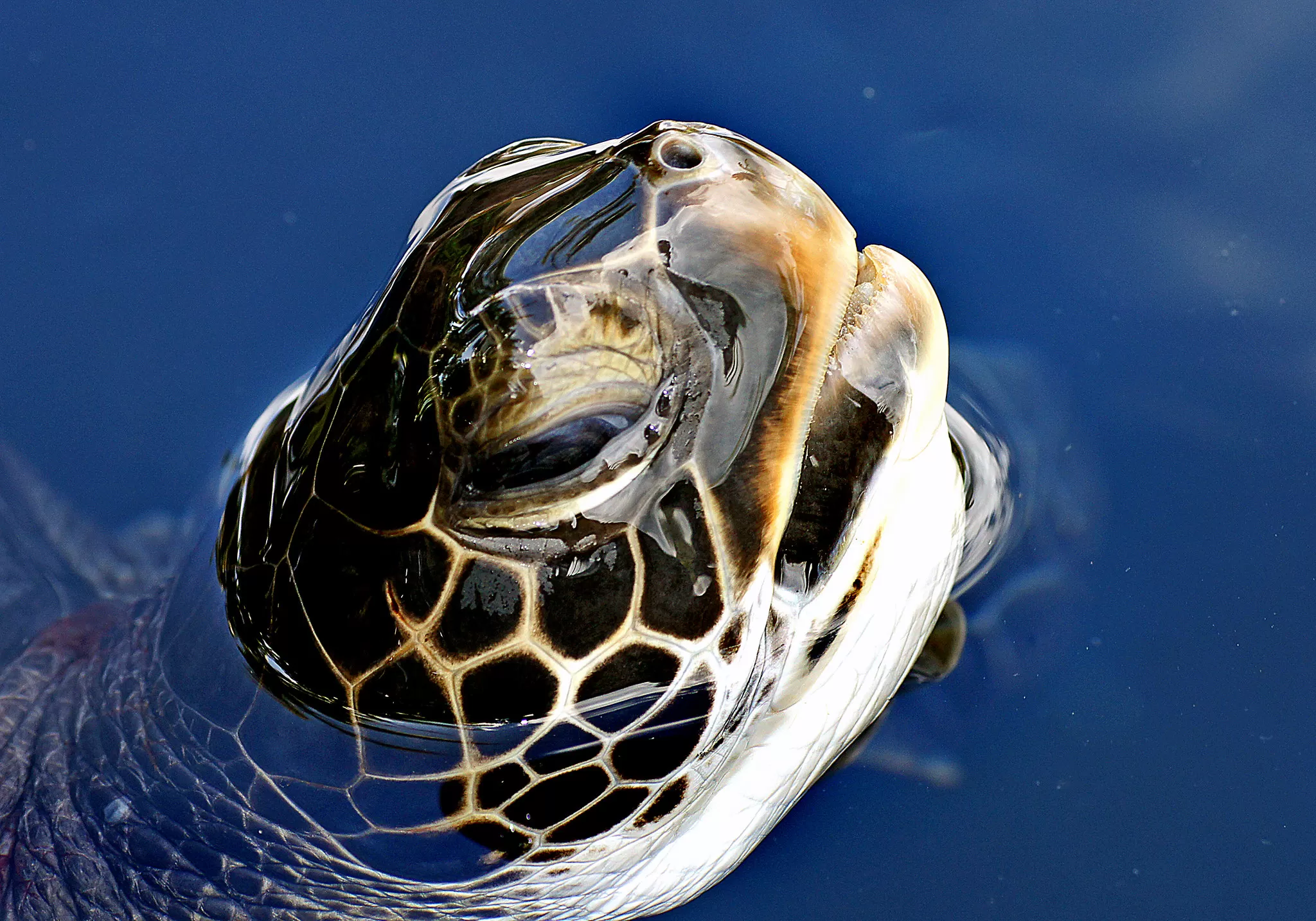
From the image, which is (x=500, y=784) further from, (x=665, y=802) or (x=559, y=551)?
(x=559, y=551)

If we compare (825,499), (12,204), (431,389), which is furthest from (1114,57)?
(12,204)

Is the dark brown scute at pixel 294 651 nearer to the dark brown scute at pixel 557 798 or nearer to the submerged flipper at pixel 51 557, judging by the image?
the dark brown scute at pixel 557 798

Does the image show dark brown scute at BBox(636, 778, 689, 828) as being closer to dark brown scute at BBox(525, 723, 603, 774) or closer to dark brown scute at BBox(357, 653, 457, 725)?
dark brown scute at BBox(525, 723, 603, 774)

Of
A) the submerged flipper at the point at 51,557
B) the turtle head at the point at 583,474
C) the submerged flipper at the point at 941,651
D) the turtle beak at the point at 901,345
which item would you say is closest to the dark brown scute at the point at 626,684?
the turtle head at the point at 583,474

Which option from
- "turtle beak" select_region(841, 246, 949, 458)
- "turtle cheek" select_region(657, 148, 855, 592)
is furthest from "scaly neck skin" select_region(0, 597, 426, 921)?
"turtle beak" select_region(841, 246, 949, 458)

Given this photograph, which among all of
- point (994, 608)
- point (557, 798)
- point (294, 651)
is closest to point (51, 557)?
point (294, 651)

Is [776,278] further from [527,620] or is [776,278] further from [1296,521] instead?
[1296,521]
